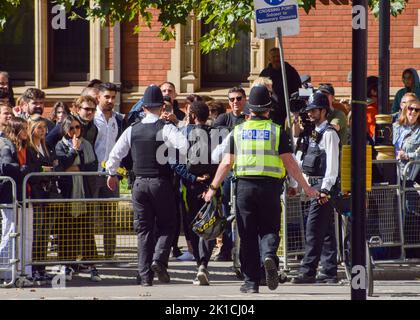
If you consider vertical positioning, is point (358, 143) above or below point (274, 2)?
below

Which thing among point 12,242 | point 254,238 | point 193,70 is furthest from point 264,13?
point 193,70

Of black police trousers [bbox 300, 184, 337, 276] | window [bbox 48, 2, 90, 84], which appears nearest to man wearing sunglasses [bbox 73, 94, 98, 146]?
black police trousers [bbox 300, 184, 337, 276]

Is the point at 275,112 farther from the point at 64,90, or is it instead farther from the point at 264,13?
the point at 64,90

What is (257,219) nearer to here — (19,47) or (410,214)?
(410,214)

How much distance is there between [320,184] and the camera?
567 inches

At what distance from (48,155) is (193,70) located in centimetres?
960

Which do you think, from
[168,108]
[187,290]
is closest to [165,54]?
A: [168,108]

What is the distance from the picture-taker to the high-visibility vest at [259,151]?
13.2 meters

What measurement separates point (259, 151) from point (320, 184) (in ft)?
4.56

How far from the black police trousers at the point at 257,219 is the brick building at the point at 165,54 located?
10.3 metres

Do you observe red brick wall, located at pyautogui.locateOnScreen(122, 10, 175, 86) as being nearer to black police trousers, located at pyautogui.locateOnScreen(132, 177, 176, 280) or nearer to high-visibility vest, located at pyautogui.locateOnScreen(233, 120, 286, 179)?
black police trousers, located at pyautogui.locateOnScreen(132, 177, 176, 280)

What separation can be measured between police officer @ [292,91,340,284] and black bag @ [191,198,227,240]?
1051mm

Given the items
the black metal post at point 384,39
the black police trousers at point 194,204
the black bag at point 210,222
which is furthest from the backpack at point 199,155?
the black metal post at point 384,39

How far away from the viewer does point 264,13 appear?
14102 mm
